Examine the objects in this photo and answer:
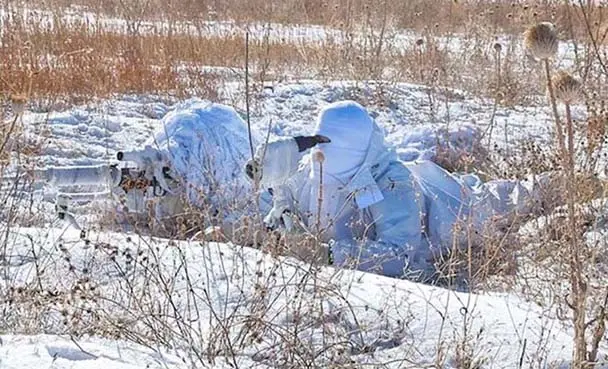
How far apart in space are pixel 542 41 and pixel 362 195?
2.26 meters

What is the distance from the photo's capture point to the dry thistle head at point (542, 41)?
207cm

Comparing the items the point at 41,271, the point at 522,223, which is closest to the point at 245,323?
the point at 41,271

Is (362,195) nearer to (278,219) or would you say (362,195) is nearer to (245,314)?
(278,219)

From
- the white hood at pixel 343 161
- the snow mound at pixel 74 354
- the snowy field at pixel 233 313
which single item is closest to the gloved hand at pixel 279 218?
the white hood at pixel 343 161

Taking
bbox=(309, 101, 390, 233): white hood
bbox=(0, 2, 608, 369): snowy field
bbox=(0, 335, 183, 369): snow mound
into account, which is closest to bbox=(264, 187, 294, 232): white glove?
bbox=(309, 101, 390, 233): white hood

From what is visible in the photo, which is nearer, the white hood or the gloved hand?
the gloved hand

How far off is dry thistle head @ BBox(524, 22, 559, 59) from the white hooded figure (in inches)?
79.5

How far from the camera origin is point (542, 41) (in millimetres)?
2066

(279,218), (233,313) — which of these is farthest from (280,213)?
(233,313)

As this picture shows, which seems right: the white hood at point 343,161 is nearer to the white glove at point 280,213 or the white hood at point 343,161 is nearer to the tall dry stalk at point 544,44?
the white glove at point 280,213

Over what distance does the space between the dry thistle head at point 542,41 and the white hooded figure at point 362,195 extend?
202 centimetres

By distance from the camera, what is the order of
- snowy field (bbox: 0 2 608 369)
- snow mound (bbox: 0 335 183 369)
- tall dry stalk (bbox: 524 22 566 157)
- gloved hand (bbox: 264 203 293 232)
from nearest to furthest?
snow mound (bbox: 0 335 183 369)
tall dry stalk (bbox: 524 22 566 157)
snowy field (bbox: 0 2 608 369)
gloved hand (bbox: 264 203 293 232)

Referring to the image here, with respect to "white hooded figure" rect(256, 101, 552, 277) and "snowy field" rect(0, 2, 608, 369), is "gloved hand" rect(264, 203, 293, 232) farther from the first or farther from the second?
"snowy field" rect(0, 2, 608, 369)

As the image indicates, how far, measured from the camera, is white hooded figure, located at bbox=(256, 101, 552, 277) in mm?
4180
